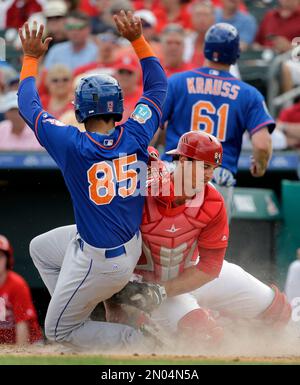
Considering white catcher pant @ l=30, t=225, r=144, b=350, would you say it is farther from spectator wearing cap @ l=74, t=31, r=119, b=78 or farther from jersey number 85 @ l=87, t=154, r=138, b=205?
spectator wearing cap @ l=74, t=31, r=119, b=78

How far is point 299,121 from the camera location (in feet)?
35.1

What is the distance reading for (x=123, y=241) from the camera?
5.91 m

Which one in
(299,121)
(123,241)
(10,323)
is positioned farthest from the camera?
(299,121)

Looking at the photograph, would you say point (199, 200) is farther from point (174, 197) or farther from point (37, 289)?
point (37, 289)

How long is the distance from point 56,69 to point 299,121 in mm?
2816

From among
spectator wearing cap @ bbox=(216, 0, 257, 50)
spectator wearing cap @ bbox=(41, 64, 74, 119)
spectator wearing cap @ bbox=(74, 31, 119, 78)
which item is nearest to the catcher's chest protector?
spectator wearing cap @ bbox=(41, 64, 74, 119)

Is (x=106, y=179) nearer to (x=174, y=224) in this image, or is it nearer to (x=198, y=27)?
(x=174, y=224)

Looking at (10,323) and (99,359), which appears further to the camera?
(10,323)

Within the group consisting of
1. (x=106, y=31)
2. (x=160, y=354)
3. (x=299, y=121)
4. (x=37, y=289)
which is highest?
(x=106, y=31)

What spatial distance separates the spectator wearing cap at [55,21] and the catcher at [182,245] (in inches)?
273

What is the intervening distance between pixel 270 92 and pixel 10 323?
4767 mm

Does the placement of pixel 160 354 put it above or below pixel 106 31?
below
